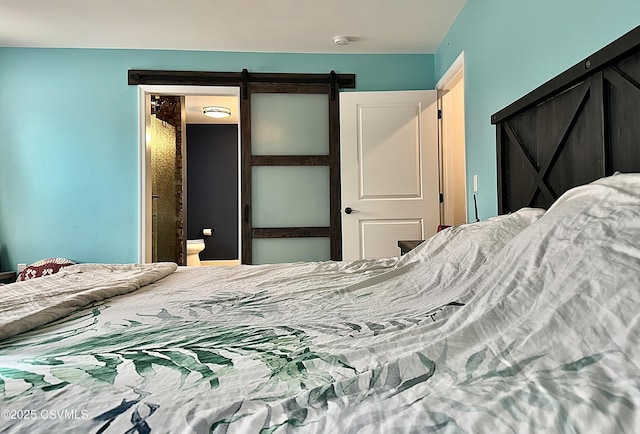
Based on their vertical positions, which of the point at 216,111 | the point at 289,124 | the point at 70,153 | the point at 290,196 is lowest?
the point at 290,196

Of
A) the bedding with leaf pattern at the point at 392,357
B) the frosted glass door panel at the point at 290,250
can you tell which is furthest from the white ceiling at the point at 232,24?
the bedding with leaf pattern at the point at 392,357

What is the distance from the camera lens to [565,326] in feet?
2.15

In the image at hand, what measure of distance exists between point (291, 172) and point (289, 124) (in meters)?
0.44

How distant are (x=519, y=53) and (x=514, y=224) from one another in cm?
119

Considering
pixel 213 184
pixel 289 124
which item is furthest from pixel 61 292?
pixel 213 184

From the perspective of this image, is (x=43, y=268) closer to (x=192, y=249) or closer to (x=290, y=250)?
(x=290, y=250)

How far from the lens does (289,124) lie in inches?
152

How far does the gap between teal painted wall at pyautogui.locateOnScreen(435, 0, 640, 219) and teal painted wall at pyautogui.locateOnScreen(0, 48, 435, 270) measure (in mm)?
2453

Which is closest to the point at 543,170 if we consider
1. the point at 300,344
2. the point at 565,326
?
the point at 565,326

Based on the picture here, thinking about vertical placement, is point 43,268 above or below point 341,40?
below

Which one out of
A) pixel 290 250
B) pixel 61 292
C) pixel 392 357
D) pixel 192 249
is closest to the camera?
pixel 392 357

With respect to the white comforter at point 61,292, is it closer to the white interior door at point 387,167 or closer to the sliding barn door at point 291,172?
the sliding barn door at point 291,172

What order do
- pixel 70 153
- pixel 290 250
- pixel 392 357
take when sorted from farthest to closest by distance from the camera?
pixel 290 250 → pixel 70 153 → pixel 392 357

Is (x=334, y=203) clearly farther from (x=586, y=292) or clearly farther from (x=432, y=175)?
(x=586, y=292)
